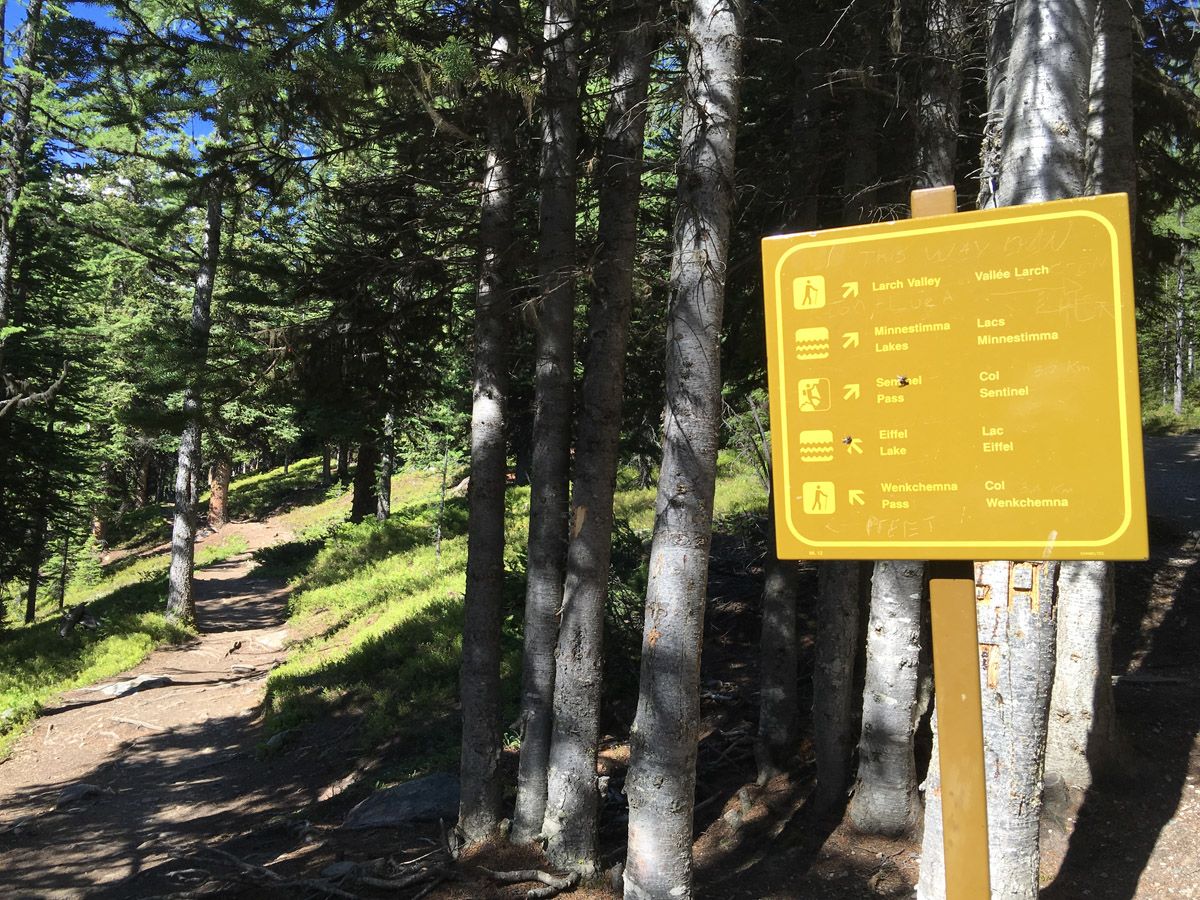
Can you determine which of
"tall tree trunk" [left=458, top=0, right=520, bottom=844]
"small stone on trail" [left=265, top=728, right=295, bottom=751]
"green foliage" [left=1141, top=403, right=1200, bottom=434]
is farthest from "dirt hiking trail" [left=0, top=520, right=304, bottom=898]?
"green foliage" [left=1141, top=403, right=1200, bottom=434]

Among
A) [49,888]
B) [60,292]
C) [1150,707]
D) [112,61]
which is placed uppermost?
[60,292]

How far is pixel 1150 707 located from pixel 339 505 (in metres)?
31.8

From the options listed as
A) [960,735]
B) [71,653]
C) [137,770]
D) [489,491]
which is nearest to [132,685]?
[71,653]

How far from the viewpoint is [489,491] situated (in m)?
6.75

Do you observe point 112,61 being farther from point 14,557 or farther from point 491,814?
point 14,557

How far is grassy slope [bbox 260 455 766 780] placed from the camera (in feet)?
34.6

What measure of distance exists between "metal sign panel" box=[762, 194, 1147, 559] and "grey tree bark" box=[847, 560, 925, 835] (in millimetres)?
3378

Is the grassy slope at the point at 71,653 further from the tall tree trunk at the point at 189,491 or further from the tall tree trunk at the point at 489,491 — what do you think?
the tall tree trunk at the point at 489,491

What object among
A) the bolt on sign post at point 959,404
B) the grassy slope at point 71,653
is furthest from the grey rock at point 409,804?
the grassy slope at point 71,653

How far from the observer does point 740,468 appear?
928 inches

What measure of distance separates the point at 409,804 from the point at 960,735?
20.9 ft

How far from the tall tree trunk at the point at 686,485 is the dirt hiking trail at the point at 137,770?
5.26m

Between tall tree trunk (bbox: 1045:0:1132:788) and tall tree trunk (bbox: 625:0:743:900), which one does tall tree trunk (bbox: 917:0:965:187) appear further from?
tall tree trunk (bbox: 625:0:743:900)

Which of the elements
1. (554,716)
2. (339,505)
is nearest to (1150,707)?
(554,716)
